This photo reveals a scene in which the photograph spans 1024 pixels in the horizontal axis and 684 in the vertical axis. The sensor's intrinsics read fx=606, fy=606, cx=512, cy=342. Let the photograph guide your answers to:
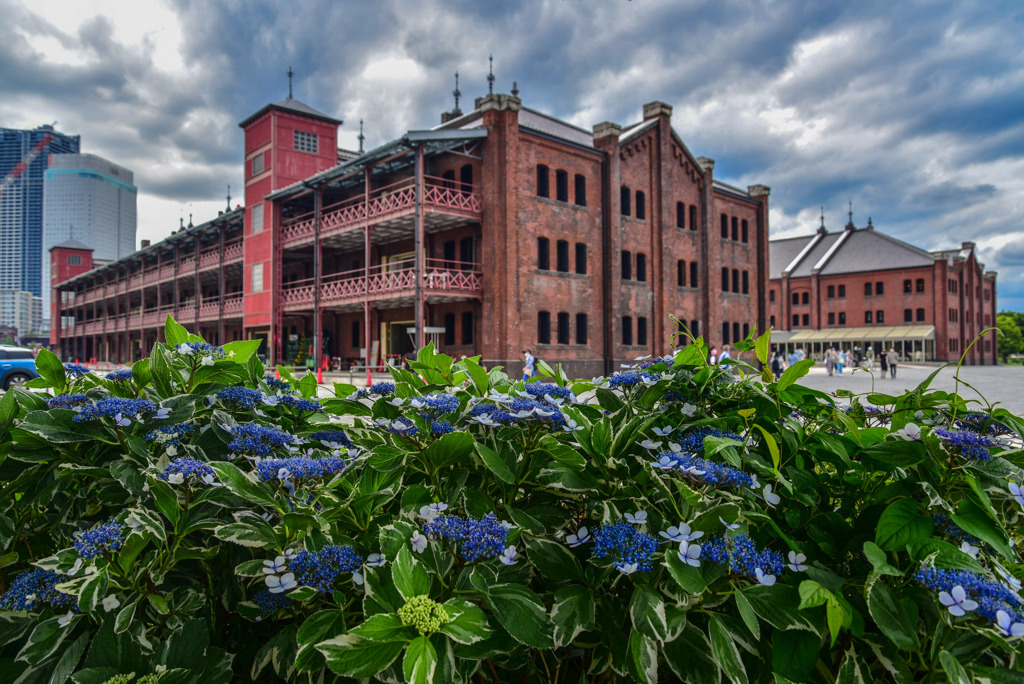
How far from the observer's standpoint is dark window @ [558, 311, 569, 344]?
2861 centimetres

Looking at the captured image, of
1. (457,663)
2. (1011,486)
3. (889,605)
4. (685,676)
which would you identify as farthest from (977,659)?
(457,663)

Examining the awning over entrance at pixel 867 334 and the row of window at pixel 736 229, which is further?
the awning over entrance at pixel 867 334

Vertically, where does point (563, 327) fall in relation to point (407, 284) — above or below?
below

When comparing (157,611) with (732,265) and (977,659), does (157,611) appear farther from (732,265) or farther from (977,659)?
(732,265)

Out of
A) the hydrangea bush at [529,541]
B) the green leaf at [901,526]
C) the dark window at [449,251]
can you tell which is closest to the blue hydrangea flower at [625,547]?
the hydrangea bush at [529,541]

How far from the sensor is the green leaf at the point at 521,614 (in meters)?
1.17

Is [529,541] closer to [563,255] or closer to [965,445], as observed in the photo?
[965,445]

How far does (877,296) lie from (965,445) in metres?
68.2

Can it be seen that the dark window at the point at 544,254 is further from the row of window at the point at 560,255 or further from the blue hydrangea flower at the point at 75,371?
the blue hydrangea flower at the point at 75,371

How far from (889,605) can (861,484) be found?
336 millimetres

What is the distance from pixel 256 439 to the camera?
1.61 meters

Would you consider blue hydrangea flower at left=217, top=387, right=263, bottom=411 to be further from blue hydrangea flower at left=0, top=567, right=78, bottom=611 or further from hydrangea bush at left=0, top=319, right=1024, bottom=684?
blue hydrangea flower at left=0, top=567, right=78, bottom=611

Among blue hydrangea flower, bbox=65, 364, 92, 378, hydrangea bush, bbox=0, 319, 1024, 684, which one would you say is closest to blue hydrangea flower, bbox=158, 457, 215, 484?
hydrangea bush, bbox=0, 319, 1024, 684

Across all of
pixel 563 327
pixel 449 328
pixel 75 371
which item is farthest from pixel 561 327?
pixel 75 371
